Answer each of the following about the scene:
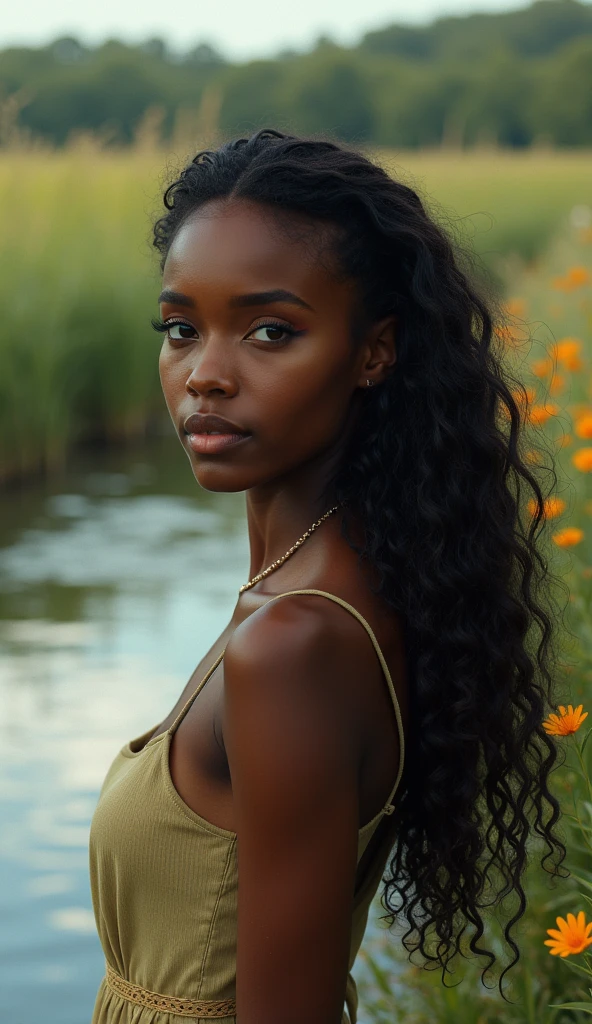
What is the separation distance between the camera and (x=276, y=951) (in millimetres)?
1109

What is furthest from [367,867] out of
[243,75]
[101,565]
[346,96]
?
[346,96]

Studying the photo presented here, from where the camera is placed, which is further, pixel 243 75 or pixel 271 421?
pixel 243 75

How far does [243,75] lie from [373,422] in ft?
164

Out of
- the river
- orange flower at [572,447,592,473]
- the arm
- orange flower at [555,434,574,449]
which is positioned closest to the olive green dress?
the arm

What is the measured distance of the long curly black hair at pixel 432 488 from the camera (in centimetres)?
125

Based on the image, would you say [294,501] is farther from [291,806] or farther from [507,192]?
[507,192]

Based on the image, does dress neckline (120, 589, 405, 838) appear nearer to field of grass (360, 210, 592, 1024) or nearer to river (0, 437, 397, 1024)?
field of grass (360, 210, 592, 1024)

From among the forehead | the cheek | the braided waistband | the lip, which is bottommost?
the braided waistband

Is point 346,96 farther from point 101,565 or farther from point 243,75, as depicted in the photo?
point 101,565

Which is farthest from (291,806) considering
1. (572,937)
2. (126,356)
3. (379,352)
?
(126,356)

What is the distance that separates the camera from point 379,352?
1.30 meters

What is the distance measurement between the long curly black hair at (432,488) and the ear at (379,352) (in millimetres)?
11

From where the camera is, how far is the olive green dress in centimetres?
126

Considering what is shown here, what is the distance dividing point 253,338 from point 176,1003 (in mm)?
665
